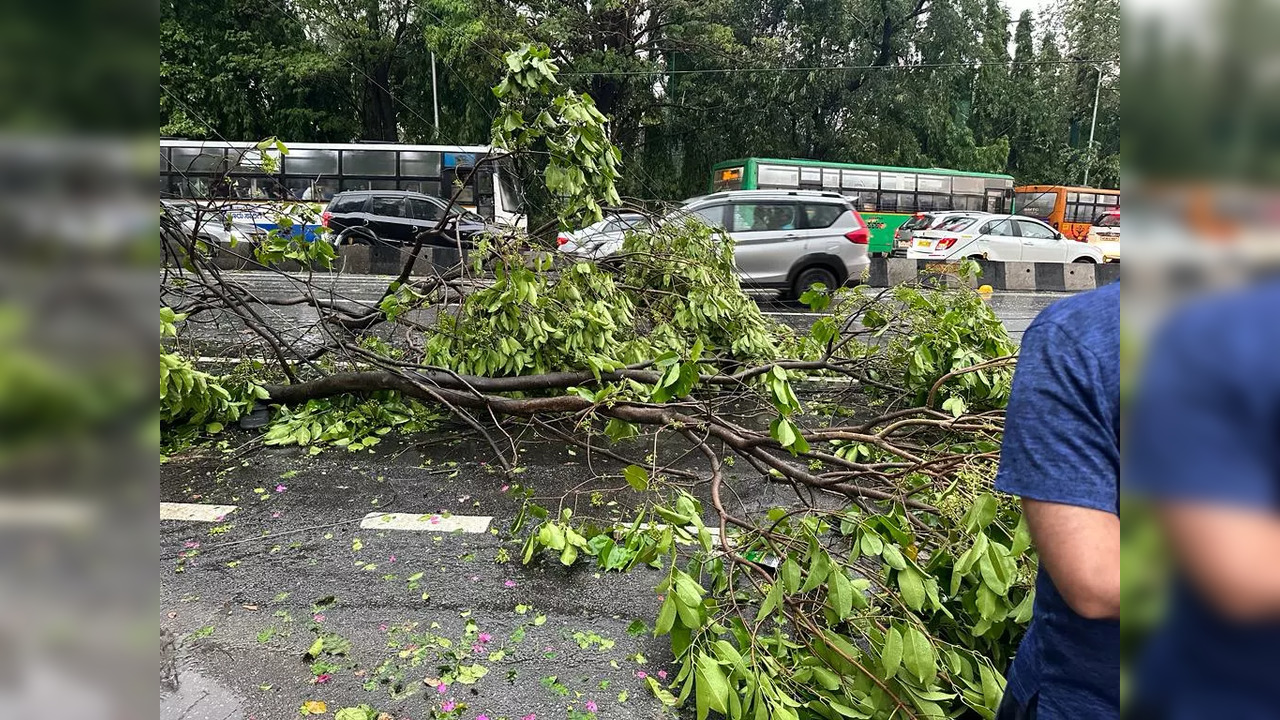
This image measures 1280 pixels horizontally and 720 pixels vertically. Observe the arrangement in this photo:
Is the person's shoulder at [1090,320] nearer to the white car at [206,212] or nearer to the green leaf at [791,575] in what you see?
the green leaf at [791,575]

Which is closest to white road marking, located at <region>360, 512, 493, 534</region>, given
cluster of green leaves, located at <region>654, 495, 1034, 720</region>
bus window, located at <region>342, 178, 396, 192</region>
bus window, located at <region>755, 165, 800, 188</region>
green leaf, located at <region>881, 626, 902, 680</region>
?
cluster of green leaves, located at <region>654, 495, 1034, 720</region>

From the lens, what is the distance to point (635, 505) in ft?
13.2

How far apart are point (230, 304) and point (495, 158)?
183 centimetres

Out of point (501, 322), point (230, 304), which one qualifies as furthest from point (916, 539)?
point (230, 304)

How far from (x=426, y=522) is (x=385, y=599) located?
704mm

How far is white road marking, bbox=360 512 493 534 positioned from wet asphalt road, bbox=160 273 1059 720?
0.05 m

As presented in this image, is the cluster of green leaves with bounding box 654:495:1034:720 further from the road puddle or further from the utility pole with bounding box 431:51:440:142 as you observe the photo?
the utility pole with bounding box 431:51:440:142

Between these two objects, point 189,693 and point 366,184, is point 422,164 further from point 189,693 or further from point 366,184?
point 189,693

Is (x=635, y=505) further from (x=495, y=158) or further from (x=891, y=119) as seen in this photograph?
(x=891, y=119)

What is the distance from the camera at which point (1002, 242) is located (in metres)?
15.7

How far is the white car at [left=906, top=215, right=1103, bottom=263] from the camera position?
1564 cm
